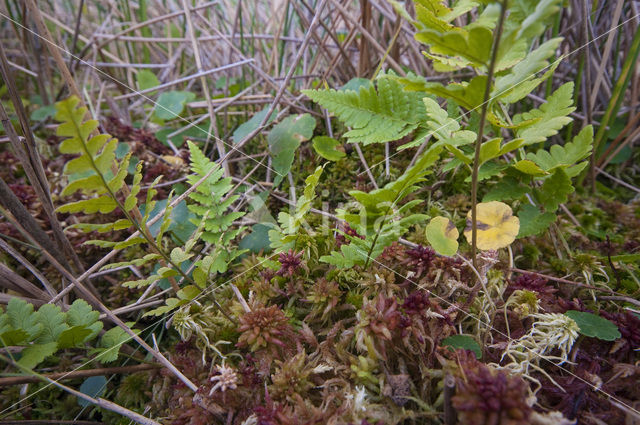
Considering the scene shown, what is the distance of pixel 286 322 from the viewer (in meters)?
1.48

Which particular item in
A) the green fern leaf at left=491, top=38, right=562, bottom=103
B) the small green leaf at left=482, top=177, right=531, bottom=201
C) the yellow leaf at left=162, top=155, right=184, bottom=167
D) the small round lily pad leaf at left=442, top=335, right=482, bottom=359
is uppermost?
the green fern leaf at left=491, top=38, right=562, bottom=103

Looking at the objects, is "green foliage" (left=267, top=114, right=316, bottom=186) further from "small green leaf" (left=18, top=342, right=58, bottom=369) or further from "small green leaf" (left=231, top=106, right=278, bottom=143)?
"small green leaf" (left=18, top=342, right=58, bottom=369)

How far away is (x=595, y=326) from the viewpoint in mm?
1331

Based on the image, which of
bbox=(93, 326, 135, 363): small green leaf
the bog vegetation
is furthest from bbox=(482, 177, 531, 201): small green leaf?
bbox=(93, 326, 135, 363): small green leaf

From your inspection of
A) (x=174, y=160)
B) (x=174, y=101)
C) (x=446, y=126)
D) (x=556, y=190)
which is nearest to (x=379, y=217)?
(x=446, y=126)

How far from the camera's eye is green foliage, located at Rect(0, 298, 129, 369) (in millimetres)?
1274

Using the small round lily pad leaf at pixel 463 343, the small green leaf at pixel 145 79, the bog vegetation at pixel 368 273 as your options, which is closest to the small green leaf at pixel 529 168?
the bog vegetation at pixel 368 273

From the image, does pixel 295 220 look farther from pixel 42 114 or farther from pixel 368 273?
pixel 42 114

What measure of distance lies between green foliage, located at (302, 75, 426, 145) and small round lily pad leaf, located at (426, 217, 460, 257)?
0.51 meters

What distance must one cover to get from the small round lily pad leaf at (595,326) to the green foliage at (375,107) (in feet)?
3.30

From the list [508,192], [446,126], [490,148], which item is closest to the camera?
[490,148]

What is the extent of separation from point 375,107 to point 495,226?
2.53ft

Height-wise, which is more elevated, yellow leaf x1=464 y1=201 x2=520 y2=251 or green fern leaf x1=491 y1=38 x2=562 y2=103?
green fern leaf x1=491 y1=38 x2=562 y2=103

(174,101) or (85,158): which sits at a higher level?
(85,158)
